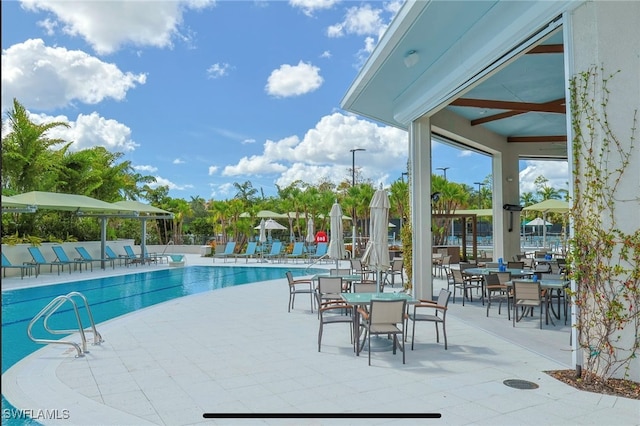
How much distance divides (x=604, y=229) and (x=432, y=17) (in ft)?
12.6

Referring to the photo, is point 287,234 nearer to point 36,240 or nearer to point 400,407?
point 36,240

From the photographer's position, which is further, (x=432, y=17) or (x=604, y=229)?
(x=432, y=17)

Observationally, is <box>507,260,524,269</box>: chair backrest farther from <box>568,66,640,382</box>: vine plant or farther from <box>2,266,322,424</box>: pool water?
<box>2,266,322,424</box>: pool water

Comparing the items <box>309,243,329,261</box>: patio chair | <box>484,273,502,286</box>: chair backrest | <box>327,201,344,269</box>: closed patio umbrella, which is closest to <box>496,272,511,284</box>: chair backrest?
<box>484,273,502,286</box>: chair backrest

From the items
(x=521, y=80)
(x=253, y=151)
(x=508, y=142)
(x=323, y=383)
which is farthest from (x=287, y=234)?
(x=323, y=383)

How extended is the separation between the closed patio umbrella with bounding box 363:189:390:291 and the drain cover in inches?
115

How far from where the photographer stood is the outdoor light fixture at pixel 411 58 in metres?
7.72

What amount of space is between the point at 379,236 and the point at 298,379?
3.26 metres

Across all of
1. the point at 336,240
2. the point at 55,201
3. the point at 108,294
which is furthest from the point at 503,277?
the point at 55,201

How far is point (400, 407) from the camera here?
401 cm

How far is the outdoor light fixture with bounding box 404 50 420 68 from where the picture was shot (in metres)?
7.72

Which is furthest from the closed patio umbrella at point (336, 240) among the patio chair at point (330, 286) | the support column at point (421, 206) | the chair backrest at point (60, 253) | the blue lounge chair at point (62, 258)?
the chair backrest at point (60, 253)

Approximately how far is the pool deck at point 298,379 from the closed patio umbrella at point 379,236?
126cm

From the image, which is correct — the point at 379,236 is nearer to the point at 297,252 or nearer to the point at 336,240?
the point at 336,240
